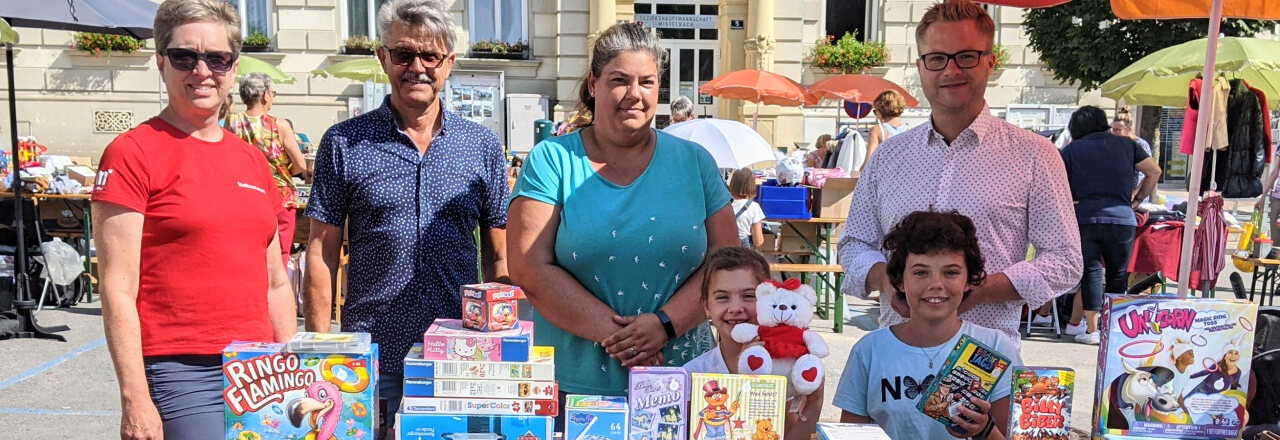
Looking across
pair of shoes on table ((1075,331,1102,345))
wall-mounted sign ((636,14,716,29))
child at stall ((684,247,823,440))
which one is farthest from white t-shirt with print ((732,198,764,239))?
wall-mounted sign ((636,14,716,29))

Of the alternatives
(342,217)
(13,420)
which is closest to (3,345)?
(13,420)

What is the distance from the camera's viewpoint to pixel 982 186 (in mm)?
2592

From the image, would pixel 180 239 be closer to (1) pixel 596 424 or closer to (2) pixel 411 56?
(2) pixel 411 56

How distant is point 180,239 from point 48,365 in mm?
4861

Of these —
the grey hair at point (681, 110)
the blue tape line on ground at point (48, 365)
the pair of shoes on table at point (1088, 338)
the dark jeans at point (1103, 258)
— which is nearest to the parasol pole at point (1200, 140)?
the dark jeans at point (1103, 258)

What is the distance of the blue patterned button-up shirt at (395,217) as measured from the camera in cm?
276

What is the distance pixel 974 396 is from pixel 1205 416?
492mm

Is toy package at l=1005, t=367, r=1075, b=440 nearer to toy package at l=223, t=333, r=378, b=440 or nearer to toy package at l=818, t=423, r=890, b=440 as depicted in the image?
toy package at l=818, t=423, r=890, b=440

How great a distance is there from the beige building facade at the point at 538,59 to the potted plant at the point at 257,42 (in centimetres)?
14

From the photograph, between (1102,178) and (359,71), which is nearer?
(1102,178)

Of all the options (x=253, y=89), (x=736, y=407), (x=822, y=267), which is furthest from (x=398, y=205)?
(x=822, y=267)

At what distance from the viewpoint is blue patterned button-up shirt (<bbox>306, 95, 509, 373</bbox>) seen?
2.76 m

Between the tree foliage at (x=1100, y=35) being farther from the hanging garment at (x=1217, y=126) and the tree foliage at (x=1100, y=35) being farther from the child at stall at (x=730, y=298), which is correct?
the child at stall at (x=730, y=298)

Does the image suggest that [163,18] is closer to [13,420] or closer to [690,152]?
[690,152]
